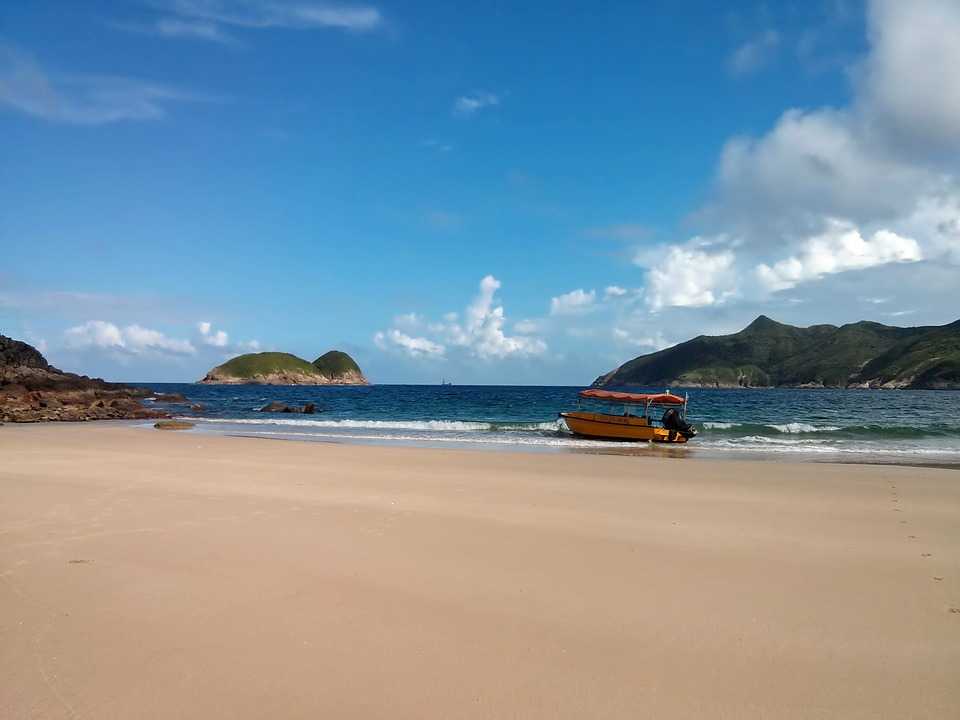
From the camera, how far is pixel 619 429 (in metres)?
31.8

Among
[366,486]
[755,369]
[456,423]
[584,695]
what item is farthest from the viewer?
[755,369]

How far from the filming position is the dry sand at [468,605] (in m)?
3.84

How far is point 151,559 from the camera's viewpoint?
21.5ft

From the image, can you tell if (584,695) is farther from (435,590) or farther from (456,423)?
(456,423)

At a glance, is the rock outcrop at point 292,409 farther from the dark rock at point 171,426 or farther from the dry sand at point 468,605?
the dry sand at point 468,605

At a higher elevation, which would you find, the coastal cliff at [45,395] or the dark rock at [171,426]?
the coastal cliff at [45,395]

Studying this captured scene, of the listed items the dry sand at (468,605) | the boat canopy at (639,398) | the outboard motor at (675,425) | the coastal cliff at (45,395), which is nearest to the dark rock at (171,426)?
the coastal cliff at (45,395)

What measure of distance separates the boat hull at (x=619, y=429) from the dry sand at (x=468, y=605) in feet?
62.5

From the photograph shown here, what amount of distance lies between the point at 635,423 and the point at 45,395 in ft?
122

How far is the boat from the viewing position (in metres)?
30.1

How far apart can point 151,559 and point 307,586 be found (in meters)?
2.03

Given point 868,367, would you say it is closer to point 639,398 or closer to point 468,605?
point 639,398

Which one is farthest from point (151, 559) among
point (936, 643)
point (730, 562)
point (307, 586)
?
point (936, 643)

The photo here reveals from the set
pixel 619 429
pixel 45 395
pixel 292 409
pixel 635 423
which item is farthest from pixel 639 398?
pixel 45 395
